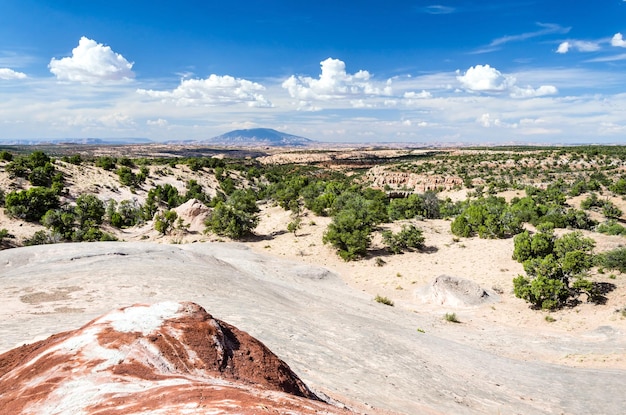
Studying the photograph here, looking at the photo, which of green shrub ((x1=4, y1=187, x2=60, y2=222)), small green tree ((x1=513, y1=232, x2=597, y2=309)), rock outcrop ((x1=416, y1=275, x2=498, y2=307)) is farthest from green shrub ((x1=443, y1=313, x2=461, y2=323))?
green shrub ((x1=4, y1=187, x2=60, y2=222))

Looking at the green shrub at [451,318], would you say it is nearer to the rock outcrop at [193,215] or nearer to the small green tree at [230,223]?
the small green tree at [230,223]

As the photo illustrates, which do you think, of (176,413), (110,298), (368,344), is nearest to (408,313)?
(368,344)

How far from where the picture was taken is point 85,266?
15.7 meters

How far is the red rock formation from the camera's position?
178 inches

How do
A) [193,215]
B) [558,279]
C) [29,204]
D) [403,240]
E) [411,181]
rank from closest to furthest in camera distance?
[558,279] → [403,240] → [29,204] → [193,215] → [411,181]

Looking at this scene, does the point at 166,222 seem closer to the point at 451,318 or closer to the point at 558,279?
the point at 451,318

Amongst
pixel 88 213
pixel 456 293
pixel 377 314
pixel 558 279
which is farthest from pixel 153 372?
pixel 88 213

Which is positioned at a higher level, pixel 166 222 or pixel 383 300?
pixel 166 222

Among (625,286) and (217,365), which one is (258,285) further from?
(625,286)

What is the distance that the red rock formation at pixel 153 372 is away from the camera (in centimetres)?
452

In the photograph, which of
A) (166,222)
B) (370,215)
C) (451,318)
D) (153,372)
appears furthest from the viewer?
(166,222)

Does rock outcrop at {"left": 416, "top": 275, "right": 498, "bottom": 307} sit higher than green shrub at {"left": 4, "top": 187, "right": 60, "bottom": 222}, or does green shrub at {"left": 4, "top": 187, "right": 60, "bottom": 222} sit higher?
green shrub at {"left": 4, "top": 187, "right": 60, "bottom": 222}

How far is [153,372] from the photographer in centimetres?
545

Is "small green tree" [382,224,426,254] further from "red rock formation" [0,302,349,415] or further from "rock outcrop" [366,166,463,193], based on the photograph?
"rock outcrop" [366,166,463,193]
